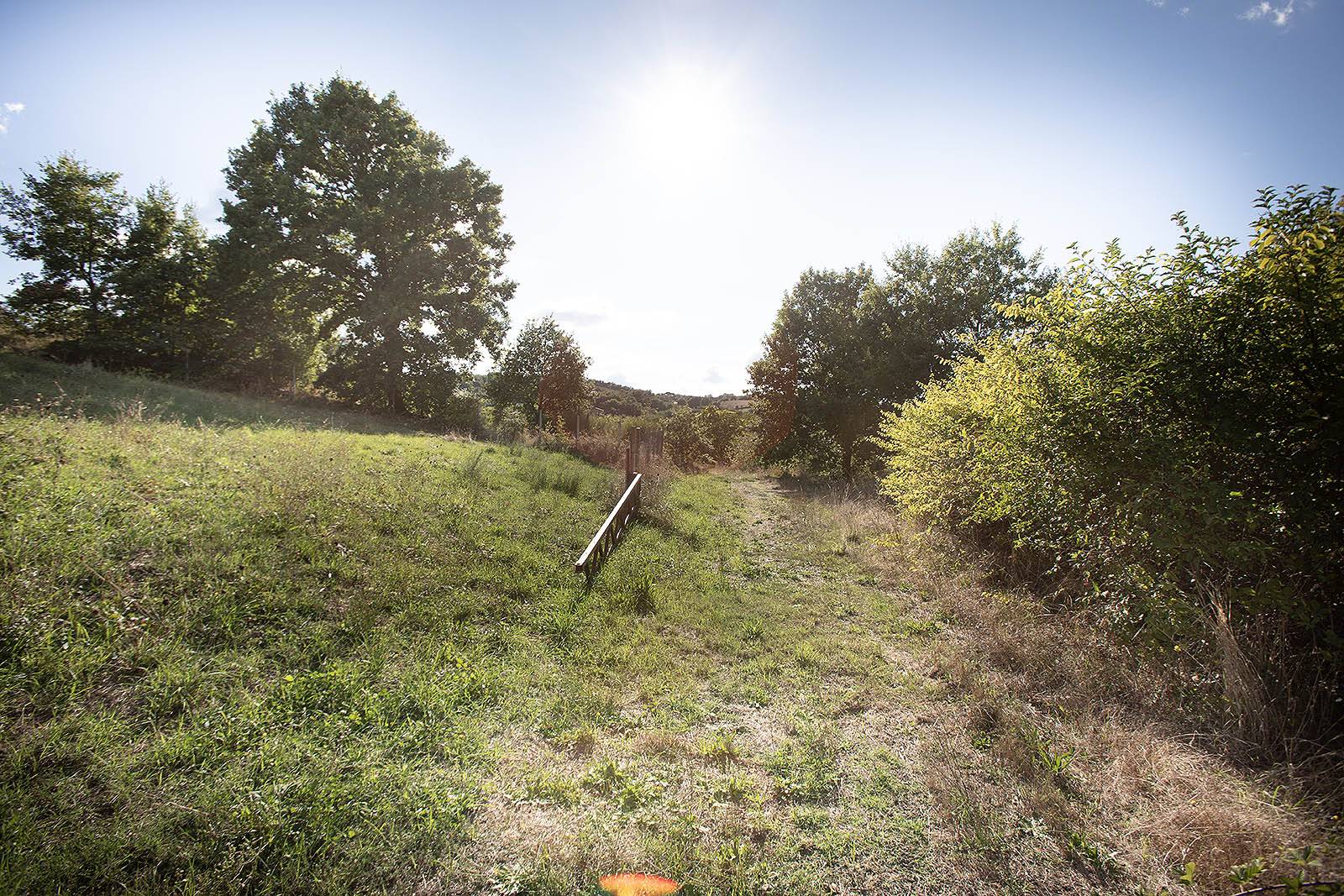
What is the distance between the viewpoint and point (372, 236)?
22094mm

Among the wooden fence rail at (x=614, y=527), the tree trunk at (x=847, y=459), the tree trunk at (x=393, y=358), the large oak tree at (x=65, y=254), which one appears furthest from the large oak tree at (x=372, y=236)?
the tree trunk at (x=847, y=459)

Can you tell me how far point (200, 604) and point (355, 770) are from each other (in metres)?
2.48

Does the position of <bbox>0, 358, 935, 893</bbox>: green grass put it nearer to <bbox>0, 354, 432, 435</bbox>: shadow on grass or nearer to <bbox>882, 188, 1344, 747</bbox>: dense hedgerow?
<bbox>0, 354, 432, 435</bbox>: shadow on grass

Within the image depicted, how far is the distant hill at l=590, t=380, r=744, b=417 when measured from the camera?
52594 mm

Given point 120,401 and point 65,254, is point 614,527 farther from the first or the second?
point 65,254

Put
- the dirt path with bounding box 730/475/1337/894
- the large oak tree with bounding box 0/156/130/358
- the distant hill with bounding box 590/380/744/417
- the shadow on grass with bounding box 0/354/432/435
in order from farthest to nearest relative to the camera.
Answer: the distant hill with bounding box 590/380/744/417, the large oak tree with bounding box 0/156/130/358, the shadow on grass with bounding box 0/354/432/435, the dirt path with bounding box 730/475/1337/894

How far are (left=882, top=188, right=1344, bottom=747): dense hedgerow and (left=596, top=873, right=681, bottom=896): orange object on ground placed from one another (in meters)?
4.35

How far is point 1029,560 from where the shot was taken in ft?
23.4

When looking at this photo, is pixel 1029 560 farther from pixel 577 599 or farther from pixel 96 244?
pixel 96 244

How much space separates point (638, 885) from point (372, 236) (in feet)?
88.1

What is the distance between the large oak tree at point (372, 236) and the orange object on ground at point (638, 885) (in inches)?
968

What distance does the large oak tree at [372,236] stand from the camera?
21156 mm

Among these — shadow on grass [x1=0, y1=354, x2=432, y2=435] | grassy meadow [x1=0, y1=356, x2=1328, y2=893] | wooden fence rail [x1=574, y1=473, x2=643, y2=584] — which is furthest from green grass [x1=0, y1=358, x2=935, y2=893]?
shadow on grass [x1=0, y1=354, x2=432, y2=435]

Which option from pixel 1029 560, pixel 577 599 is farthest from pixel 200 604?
pixel 1029 560
